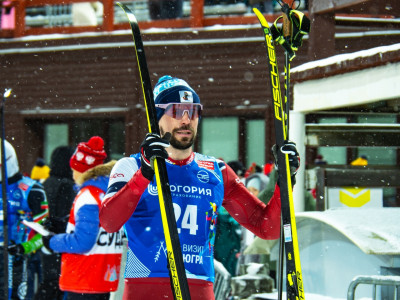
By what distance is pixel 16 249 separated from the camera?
19.5ft

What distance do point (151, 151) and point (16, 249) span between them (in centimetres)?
327

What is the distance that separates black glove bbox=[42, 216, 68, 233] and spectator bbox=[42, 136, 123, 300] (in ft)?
0.97

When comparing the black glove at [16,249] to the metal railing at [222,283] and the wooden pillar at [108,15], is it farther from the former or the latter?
the wooden pillar at [108,15]

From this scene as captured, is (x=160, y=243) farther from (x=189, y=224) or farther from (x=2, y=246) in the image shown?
(x=2, y=246)

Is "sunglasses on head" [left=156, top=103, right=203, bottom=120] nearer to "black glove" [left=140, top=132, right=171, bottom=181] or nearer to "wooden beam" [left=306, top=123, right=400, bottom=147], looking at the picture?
"black glove" [left=140, top=132, right=171, bottom=181]

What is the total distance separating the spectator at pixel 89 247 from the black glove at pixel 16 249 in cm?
62

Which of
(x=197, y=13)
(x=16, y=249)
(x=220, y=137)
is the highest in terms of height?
(x=197, y=13)

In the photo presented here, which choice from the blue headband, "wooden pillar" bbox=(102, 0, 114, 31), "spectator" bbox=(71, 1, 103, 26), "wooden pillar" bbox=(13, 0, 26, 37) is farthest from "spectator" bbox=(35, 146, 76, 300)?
"spectator" bbox=(71, 1, 103, 26)

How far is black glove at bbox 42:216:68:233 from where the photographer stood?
576 centimetres

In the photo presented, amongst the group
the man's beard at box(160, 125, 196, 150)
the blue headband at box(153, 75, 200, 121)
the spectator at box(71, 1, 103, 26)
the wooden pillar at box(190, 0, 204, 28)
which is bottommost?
the man's beard at box(160, 125, 196, 150)

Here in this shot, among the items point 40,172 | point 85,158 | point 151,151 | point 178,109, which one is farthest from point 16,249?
point 40,172

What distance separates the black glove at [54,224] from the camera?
5758 mm

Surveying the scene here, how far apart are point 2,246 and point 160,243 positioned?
9.75ft

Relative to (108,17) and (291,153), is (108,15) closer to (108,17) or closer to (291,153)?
(108,17)
